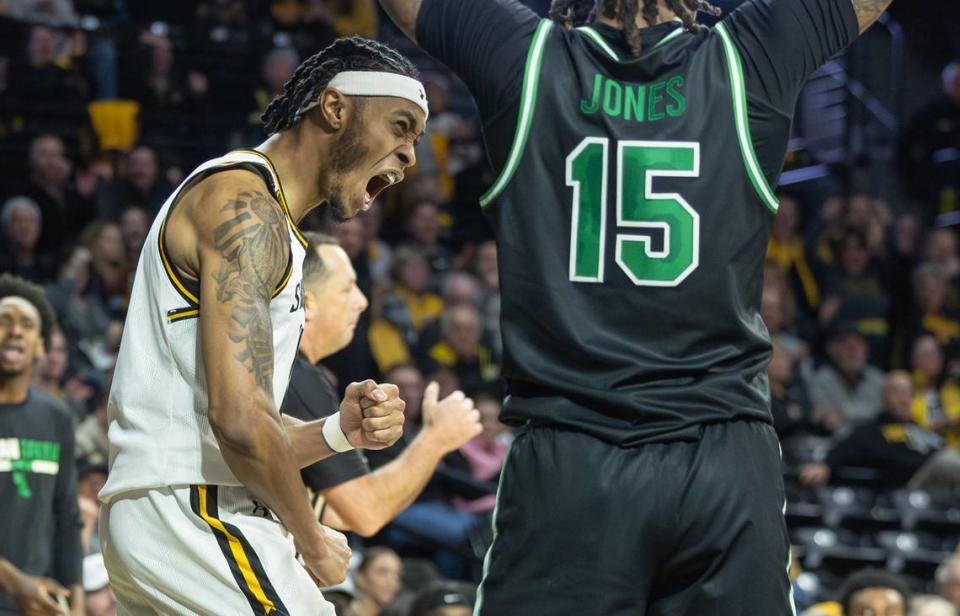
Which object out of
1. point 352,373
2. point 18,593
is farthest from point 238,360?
point 352,373

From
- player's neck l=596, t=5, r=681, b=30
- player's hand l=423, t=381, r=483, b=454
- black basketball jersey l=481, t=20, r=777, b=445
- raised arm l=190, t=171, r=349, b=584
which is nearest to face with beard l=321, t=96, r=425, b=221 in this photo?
raised arm l=190, t=171, r=349, b=584

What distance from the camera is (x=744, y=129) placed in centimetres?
289

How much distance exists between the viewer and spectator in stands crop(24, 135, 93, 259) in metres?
10.4

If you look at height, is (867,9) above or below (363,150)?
above

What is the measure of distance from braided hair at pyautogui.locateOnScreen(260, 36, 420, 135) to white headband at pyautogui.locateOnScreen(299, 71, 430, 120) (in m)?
0.02

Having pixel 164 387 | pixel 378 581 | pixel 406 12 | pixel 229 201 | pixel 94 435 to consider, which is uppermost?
pixel 406 12

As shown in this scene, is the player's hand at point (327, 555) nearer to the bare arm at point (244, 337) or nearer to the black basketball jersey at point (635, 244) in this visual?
the bare arm at point (244, 337)

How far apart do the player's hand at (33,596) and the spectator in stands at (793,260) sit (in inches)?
335

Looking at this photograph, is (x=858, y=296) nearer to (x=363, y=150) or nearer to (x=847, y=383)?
(x=847, y=383)

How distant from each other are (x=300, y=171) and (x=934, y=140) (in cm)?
1240

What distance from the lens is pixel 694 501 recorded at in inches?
108

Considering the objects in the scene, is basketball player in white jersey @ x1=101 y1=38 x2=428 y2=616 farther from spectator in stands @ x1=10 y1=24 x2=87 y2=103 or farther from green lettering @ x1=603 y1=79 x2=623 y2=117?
spectator in stands @ x1=10 y1=24 x2=87 y2=103

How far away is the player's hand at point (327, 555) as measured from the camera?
3.08 metres

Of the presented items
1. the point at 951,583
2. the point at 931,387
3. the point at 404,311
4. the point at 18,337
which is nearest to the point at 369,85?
the point at 18,337
